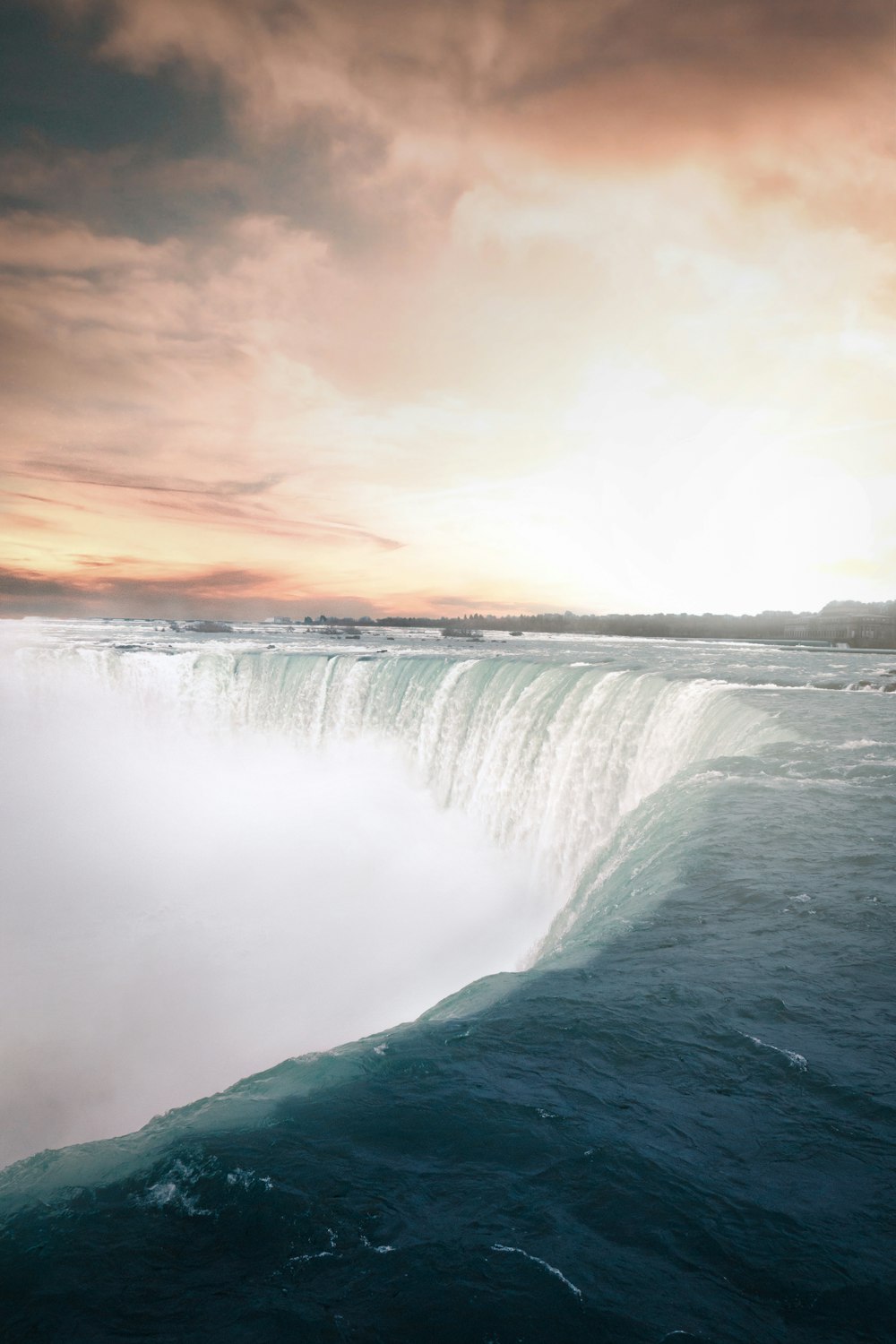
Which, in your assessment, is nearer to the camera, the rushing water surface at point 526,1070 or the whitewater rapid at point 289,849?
the rushing water surface at point 526,1070

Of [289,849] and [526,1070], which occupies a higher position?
[526,1070]

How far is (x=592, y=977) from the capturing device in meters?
5.16

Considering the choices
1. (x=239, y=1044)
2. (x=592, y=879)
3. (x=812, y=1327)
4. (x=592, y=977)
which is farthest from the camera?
(x=239, y=1044)

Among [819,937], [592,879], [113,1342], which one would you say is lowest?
[592,879]

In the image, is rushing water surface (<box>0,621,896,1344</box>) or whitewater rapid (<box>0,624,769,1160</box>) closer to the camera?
rushing water surface (<box>0,621,896,1344</box>)

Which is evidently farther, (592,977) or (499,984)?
(499,984)

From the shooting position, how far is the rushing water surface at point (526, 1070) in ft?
9.04

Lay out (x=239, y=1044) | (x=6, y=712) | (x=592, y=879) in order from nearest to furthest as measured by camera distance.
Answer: (x=592, y=879) → (x=239, y=1044) → (x=6, y=712)

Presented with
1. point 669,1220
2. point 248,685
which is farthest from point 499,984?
point 248,685

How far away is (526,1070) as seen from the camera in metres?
4.13

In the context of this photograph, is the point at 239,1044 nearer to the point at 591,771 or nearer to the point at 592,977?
the point at 591,771

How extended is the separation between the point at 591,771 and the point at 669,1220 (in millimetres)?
12219

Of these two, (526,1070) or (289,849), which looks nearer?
(526,1070)

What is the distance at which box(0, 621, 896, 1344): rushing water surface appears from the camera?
2.75 meters
